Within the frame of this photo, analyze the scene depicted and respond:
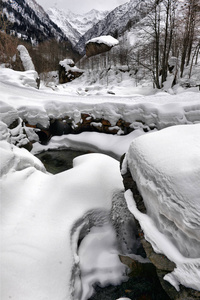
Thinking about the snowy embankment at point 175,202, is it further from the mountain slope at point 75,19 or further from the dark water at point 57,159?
the mountain slope at point 75,19

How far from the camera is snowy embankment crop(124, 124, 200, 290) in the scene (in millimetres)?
1089

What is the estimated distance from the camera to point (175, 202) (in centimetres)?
120

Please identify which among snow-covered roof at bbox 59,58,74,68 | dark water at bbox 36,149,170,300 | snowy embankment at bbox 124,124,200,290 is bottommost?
dark water at bbox 36,149,170,300

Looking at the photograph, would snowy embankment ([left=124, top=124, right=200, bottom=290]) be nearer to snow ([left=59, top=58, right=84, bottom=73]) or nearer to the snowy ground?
the snowy ground

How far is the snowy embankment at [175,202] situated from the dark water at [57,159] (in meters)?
4.01

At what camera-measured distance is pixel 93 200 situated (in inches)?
101

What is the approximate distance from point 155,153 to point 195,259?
0.96m

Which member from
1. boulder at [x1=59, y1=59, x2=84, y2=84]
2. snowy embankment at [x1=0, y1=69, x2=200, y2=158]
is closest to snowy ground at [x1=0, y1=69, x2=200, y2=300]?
snowy embankment at [x1=0, y1=69, x2=200, y2=158]

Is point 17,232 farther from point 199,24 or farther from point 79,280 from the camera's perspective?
point 199,24

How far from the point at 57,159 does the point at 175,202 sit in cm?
540

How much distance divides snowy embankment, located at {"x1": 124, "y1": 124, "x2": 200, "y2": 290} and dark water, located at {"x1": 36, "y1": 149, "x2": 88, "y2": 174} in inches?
158

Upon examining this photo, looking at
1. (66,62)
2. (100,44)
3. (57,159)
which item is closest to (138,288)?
(57,159)

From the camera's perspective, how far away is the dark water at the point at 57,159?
547cm

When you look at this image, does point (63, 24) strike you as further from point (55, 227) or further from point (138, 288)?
point (138, 288)
